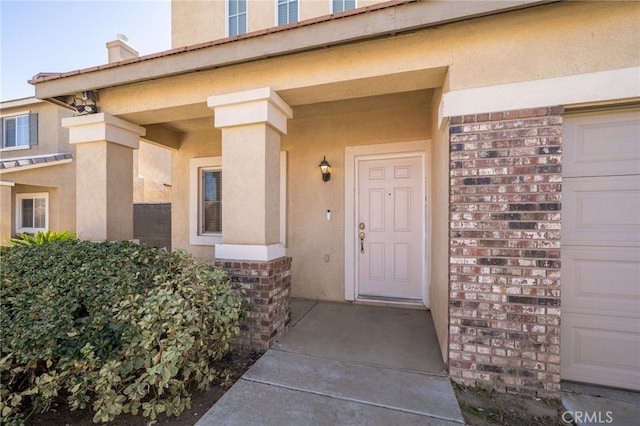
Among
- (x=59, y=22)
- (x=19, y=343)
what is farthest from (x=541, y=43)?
(x=59, y=22)

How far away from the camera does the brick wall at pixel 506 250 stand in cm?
228

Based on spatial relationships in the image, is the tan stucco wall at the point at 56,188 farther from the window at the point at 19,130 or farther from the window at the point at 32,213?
the window at the point at 19,130

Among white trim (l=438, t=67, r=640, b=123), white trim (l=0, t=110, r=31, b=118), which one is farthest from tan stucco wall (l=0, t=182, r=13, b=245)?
white trim (l=438, t=67, r=640, b=123)

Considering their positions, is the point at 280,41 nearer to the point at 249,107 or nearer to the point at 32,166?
the point at 249,107

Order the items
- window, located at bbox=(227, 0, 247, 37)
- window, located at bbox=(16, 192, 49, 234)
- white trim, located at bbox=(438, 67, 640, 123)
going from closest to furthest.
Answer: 1. white trim, located at bbox=(438, 67, 640, 123)
2. window, located at bbox=(227, 0, 247, 37)
3. window, located at bbox=(16, 192, 49, 234)

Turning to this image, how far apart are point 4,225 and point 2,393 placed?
35.1ft

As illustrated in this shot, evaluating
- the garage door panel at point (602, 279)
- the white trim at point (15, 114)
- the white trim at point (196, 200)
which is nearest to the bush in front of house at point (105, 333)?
the white trim at point (196, 200)

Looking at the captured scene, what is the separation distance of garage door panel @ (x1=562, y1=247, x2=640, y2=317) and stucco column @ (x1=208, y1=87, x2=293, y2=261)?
290 centimetres

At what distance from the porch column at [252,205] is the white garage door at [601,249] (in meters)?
2.83

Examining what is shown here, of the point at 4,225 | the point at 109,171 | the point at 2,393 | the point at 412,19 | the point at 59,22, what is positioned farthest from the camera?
the point at 4,225

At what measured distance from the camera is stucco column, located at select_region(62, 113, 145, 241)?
147 inches

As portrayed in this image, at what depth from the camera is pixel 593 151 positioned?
2.37 metres

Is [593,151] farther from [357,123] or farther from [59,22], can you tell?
[59,22]

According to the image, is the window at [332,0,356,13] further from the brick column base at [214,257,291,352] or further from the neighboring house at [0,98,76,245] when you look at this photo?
the neighboring house at [0,98,76,245]
